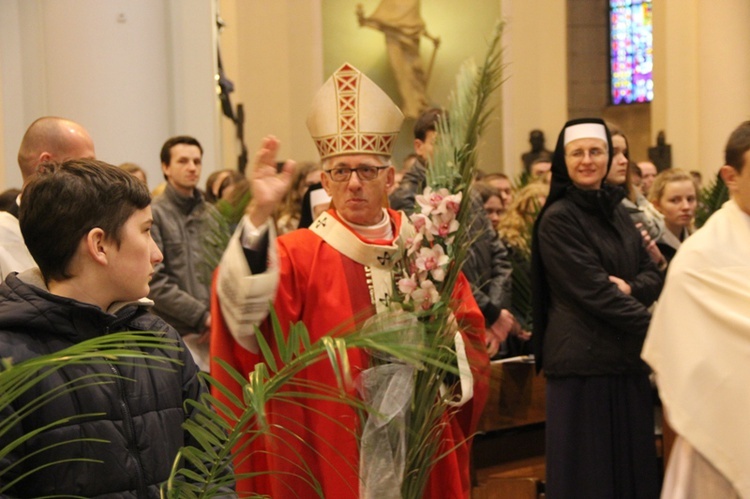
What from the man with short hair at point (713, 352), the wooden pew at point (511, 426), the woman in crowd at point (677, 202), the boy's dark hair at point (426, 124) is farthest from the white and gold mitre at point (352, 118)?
the woman in crowd at point (677, 202)

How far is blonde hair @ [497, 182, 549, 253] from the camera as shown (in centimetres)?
740

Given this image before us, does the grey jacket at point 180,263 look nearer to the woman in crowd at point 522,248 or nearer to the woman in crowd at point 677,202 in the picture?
the woman in crowd at point 522,248

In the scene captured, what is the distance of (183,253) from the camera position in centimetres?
639

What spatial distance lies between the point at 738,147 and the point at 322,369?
1644mm

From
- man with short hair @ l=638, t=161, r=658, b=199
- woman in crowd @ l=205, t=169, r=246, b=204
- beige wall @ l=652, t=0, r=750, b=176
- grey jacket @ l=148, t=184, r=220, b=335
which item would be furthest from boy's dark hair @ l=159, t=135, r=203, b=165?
beige wall @ l=652, t=0, r=750, b=176

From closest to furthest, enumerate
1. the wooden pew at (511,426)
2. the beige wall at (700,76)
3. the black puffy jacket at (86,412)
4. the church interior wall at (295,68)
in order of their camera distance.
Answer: the black puffy jacket at (86,412) < the wooden pew at (511,426) < the church interior wall at (295,68) < the beige wall at (700,76)

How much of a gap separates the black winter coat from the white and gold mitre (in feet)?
4.14

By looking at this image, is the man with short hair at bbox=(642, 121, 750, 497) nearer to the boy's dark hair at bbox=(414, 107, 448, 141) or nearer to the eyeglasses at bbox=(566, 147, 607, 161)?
the eyeglasses at bbox=(566, 147, 607, 161)

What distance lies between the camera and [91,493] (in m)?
2.55

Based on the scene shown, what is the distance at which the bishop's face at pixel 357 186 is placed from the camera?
14.5ft

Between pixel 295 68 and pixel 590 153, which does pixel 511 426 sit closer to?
pixel 590 153

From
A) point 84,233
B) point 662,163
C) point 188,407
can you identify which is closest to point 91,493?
point 188,407

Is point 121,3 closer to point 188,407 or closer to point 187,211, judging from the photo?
point 187,211

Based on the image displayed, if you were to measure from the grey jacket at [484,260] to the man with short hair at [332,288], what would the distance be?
1.49 meters
